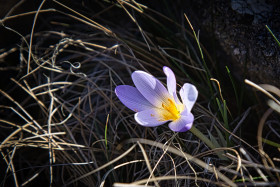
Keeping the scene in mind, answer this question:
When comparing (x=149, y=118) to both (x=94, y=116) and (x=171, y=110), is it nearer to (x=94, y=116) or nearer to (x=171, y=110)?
(x=171, y=110)

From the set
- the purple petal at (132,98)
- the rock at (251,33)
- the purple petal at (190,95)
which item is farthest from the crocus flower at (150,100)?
the rock at (251,33)

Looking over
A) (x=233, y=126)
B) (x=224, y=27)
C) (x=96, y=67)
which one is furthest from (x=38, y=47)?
(x=233, y=126)

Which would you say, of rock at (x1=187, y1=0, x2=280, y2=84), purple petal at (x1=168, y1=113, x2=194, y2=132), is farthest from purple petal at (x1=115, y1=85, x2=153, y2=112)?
rock at (x1=187, y1=0, x2=280, y2=84)

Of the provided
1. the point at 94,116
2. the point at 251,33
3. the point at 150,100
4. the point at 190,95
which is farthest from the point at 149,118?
the point at 251,33

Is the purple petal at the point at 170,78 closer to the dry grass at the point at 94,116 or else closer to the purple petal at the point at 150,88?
the purple petal at the point at 150,88

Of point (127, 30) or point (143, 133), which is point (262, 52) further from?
point (127, 30)

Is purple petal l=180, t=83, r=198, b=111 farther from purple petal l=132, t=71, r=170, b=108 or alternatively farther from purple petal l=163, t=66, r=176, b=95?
purple petal l=132, t=71, r=170, b=108
